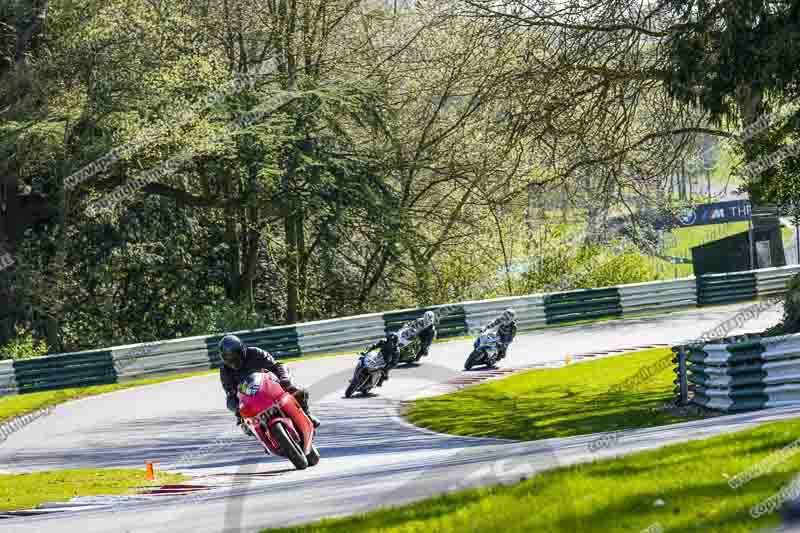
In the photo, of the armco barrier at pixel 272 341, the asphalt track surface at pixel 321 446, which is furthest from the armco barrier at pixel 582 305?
the armco barrier at pixel 272 341

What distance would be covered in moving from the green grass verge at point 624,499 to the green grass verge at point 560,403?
20.7ft

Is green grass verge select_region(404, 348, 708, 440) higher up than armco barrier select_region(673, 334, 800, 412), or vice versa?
armco barrier select_region(673, 334, 800, 412)

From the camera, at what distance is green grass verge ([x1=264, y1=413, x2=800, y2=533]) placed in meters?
7.08

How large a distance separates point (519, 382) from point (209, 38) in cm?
1958

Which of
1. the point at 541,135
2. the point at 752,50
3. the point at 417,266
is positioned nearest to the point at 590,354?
the point at 541,135

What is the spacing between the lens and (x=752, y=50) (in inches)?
688

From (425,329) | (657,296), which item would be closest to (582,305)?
(657,296)

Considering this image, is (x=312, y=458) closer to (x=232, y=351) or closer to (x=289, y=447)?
(x=289, y=447)

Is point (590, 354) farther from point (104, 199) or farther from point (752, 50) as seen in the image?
point (104, 199)

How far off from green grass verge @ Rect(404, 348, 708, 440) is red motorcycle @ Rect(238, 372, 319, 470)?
12.8 feet

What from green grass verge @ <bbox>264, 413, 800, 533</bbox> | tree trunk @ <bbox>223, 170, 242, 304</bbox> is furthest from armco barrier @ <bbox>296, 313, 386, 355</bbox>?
green grass verge @ <bbox>264, 413, 800, 533</bbox>

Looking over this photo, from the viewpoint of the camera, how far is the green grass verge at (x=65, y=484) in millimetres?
13445

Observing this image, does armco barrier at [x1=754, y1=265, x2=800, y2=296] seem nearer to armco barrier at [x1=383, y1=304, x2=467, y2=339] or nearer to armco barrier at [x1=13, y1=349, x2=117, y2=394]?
armco barrier at [x1=383, y1=304, x2=467, y2=339]

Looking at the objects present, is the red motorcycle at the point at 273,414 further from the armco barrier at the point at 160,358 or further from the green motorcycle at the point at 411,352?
the armco barrier at the point at 160,358
